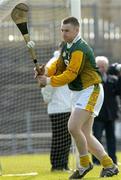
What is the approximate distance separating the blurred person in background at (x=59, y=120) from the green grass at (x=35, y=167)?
19 cm

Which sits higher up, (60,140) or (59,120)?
(59,120)

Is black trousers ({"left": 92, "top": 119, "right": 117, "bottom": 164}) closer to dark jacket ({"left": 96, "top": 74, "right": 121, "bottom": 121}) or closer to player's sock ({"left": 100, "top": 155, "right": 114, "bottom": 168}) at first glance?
dark jacket ({"left": 96, "top": 74, "right": 121, "bottom": 121})

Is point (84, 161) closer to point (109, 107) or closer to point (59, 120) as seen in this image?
point (59, 120)

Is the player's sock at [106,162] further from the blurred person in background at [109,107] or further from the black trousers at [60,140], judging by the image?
the blurred person in background at [109,107]

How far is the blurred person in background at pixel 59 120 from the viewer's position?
12008mm

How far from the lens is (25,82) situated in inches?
593

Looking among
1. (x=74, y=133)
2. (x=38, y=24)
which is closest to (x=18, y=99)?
(x=38, y=24)

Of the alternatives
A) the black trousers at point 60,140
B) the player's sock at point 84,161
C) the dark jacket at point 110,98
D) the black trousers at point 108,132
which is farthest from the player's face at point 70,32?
the black trousers at point 108,132

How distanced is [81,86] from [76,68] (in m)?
0.34

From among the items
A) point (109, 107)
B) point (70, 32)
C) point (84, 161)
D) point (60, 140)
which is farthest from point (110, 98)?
point (70, 32)

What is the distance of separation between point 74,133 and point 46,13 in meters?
7.01

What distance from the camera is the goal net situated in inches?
543

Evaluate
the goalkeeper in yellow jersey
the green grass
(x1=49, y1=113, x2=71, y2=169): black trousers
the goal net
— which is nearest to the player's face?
the goalkeeper in yellow jersey

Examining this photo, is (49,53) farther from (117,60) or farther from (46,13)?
(117,60)
